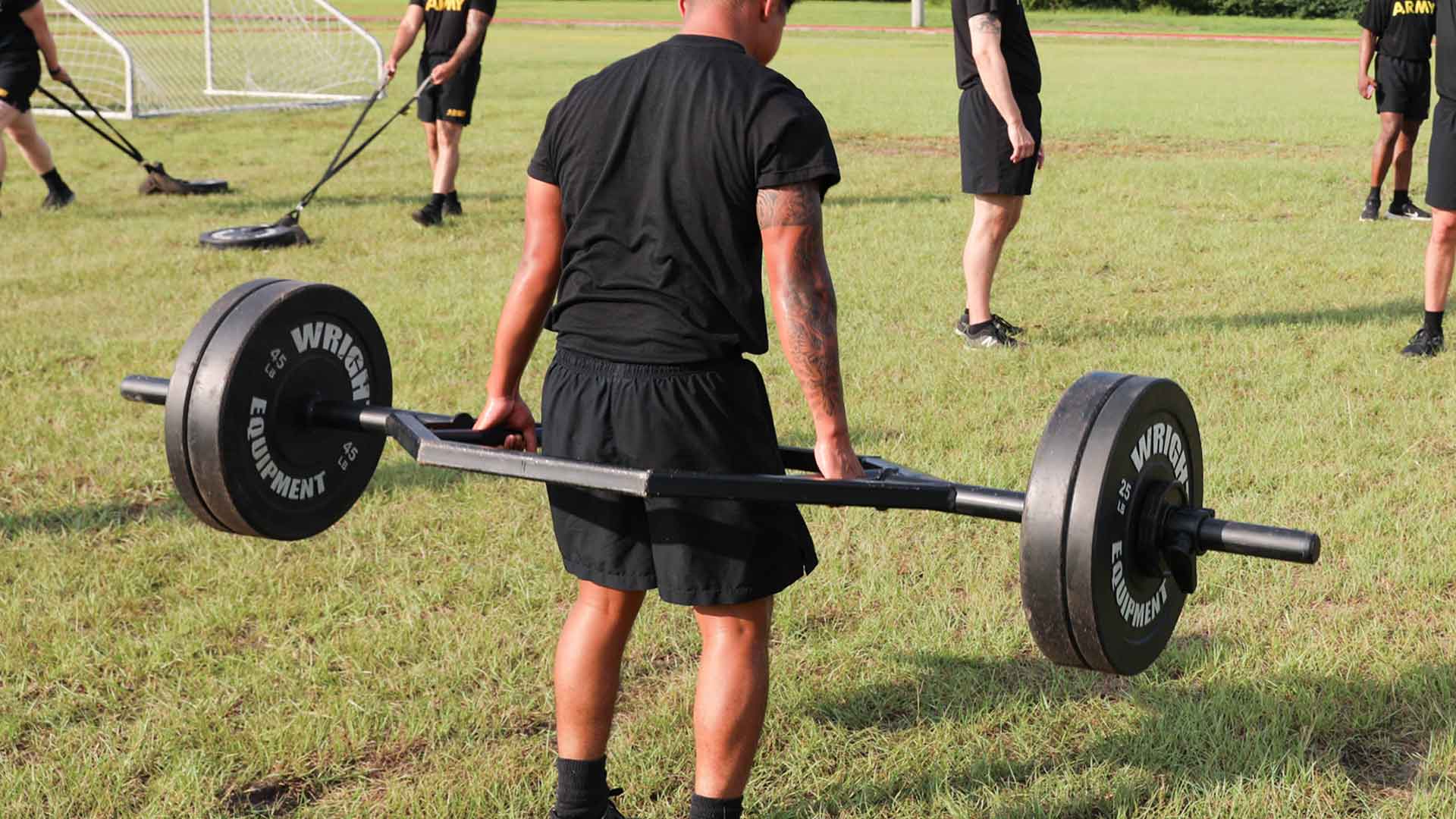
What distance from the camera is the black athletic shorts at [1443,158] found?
631 centimetres

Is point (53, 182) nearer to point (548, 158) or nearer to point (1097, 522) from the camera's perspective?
point (548, 158)

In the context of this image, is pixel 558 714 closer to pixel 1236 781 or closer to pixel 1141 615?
pixel 1141 615

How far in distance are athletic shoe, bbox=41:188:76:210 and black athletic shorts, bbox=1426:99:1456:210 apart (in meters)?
9.46

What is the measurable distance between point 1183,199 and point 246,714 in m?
9.61

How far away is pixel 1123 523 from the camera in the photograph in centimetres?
256

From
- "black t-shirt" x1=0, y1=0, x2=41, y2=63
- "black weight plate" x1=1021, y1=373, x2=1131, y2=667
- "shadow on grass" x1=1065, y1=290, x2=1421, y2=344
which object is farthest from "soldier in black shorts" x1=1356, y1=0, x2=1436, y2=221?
"black t-shirt" x1=0, y1=0, x2=41, y2=63

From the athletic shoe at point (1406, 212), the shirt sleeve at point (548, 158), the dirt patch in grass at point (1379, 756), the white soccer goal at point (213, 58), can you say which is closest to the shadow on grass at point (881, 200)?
the athletic shoe at point (1406, 212)

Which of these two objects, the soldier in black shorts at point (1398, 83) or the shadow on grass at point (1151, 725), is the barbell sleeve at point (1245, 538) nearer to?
the shadow on grass at point (1151, 725)

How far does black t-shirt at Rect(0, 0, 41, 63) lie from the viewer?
32.6 feet

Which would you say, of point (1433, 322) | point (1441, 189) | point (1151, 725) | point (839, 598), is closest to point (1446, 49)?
point (1441, 189)

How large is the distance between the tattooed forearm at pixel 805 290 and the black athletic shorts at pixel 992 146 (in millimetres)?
4468

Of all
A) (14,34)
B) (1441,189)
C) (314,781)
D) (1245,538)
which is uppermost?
(14,34)

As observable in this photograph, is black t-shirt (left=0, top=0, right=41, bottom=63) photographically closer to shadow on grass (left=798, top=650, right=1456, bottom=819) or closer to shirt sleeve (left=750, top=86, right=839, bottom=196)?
shadow on grass (left=798, top=650, right=1456, bottom=819)

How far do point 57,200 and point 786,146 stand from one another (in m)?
10.1
